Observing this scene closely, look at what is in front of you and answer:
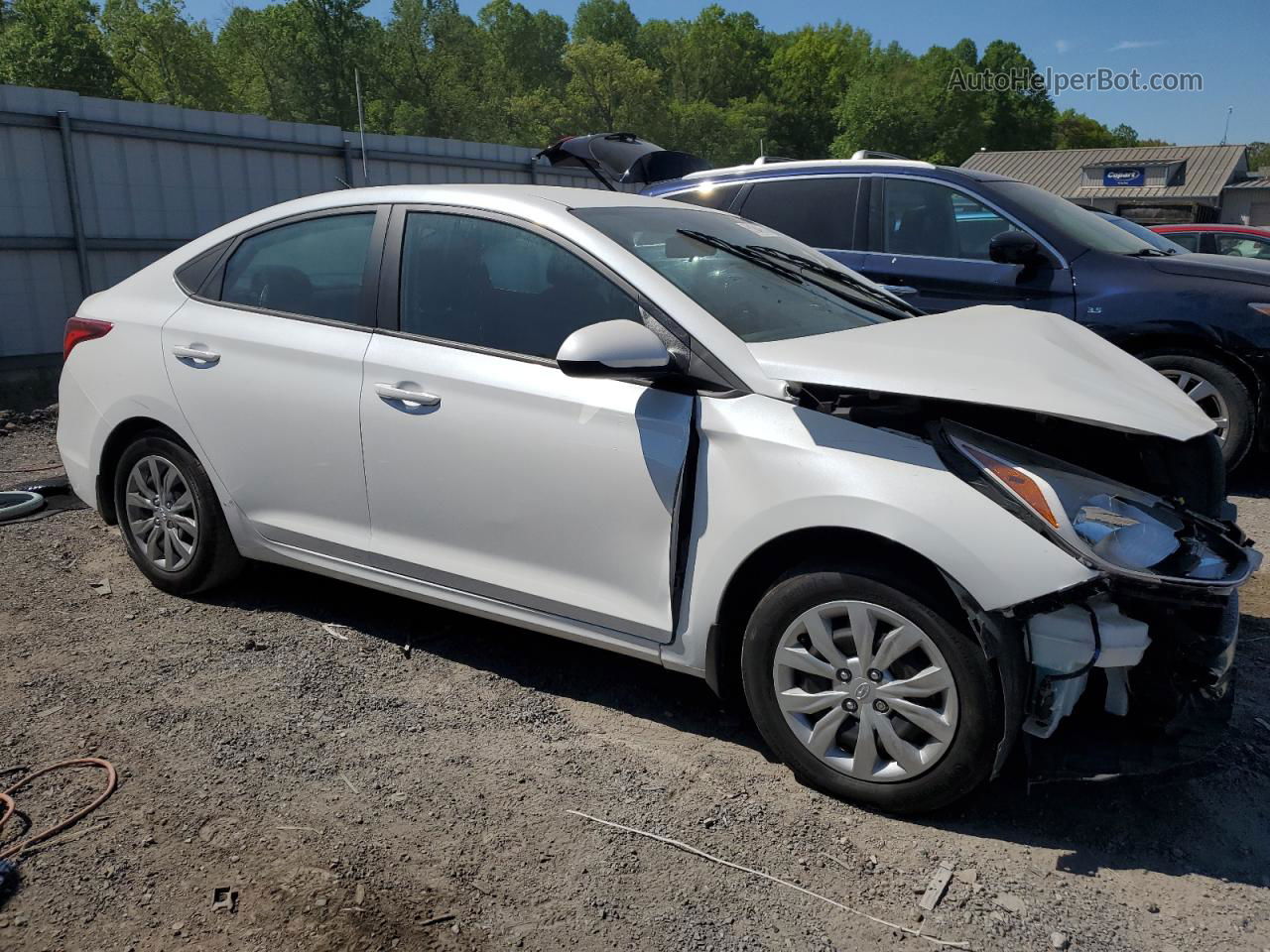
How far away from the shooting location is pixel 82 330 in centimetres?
456

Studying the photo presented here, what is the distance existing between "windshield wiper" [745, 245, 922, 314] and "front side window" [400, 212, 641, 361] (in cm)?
81

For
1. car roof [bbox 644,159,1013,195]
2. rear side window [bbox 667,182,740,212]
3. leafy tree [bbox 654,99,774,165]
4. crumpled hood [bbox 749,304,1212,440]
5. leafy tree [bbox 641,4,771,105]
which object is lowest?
crumpled hood [bbox 749,304,1212,440]

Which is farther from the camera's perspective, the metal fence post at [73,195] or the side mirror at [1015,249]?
the metal fence post at [73,195]

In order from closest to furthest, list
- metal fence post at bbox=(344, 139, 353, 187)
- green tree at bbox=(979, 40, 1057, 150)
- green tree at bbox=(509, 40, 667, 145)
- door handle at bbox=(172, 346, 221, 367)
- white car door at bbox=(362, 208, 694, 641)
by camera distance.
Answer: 1. white car door at bbox=(362, 208, 694, 641)
2. door handle at bbox=(172, 346, 221, 367)
3. metal fence post at bbox=(344, 139, 353, 187)
4. green tree at bbox=(509, 40, 667, 145)
5. green tree at bbox=(979, 40, 1057, 150)

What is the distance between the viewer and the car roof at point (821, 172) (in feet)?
22.3

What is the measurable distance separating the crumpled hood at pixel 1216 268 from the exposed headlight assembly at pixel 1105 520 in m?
3.81

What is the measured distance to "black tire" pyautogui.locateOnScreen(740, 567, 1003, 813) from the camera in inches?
106

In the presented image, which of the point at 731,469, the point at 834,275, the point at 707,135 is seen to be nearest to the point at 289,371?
the point at 731,469

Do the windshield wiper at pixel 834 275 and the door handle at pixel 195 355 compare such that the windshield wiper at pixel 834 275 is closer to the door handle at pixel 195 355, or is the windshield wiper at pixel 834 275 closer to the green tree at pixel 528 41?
the door handle at pixel 195 355

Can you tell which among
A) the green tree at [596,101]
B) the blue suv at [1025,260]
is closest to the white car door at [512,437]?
the blue suv at [1025,260]

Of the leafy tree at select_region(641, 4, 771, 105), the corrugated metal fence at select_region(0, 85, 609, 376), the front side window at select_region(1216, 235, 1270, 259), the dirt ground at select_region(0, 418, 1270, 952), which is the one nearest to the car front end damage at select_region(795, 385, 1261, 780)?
the dirt ground at select_region(0, 418, 1270, 952)

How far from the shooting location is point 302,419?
12.6 feet

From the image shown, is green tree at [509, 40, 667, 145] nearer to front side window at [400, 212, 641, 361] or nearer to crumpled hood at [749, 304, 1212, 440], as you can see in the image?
front side window at [400, 212, 641, 361]

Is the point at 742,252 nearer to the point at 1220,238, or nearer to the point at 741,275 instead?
the point at 741,275
